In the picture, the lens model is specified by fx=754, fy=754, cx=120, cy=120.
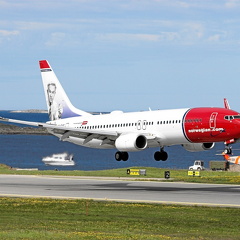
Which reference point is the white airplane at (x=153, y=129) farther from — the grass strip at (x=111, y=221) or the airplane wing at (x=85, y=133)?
the grass strip at (x=111, y=221)

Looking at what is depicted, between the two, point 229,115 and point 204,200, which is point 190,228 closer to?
point 204,200

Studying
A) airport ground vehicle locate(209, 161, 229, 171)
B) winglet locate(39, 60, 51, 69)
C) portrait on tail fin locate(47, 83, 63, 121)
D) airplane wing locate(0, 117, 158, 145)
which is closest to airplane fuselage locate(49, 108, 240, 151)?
airplane wing locate(0, 117, 158, 145)

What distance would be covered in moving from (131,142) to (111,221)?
106ft

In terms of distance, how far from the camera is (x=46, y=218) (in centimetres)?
5438

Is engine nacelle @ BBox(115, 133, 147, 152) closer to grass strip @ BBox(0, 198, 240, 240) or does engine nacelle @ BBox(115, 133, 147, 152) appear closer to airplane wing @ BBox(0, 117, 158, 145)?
airplane wing @ BBox(0, 117, 158, 145)

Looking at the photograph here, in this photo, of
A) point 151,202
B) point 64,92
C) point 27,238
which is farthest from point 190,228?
point 64,92

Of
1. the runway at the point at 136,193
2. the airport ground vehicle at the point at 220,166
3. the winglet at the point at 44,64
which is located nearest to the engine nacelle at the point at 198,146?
the runway at the point at 136,193

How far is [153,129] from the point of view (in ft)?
280

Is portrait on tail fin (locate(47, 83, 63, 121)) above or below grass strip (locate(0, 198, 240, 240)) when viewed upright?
above

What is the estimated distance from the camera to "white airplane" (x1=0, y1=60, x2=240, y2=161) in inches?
3157

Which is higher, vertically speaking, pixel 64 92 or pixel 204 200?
pixel 64 92

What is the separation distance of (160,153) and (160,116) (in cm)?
529

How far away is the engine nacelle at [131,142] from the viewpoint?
8375 centimetres

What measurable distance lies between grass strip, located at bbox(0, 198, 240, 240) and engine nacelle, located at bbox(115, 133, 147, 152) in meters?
15.5
